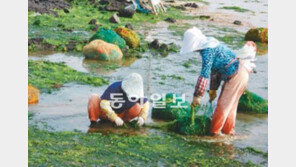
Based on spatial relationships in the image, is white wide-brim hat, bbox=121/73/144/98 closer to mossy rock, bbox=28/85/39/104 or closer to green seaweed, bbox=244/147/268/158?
green seaweed, bbox=244/147/268/158

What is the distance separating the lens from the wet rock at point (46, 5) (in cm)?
2342

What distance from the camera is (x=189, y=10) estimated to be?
1179 inches

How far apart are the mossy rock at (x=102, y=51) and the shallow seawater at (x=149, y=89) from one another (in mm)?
237

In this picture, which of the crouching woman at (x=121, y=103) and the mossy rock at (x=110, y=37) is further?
the mossy rock at (x=110, y=37)

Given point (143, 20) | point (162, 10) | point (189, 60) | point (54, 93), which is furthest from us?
point (162, 10)

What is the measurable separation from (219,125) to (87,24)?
13110 mm

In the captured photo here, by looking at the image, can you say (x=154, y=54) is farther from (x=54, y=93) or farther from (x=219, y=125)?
(x=219, y=125)

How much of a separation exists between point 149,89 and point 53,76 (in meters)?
2.21

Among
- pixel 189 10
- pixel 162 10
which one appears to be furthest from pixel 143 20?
pixel 189 10

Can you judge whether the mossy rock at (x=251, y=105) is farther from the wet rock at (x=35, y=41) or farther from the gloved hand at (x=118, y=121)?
the wet rock at (x=35, y=41)

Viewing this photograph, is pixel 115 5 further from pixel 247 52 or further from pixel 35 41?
pixel 247 52

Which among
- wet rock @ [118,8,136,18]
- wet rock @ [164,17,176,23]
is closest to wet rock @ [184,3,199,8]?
wet rock @ [164,17,176,23]

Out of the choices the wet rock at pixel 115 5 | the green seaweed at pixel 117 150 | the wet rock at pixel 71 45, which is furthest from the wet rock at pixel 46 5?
the green seaweed at pixel 117 150

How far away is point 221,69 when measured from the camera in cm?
983
